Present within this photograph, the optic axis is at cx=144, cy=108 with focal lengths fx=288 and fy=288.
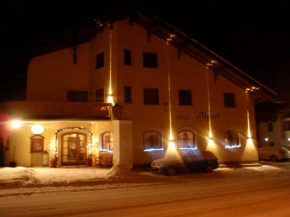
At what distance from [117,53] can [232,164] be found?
480 inches

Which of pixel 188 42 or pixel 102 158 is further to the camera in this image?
pixel 188 42

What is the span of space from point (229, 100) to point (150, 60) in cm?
748

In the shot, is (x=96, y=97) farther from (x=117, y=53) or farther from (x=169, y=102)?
(x=169, y=102)

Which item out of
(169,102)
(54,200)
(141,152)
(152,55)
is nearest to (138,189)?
(54,200)

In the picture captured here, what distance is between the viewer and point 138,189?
40.3 feet

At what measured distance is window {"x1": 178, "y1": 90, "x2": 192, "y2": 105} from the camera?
21.7 m

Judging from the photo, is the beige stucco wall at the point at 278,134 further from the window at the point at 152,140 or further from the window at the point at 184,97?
the window at the point at 152,140

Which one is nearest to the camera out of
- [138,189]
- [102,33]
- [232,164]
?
[138,189]

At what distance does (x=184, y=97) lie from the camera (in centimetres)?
2178

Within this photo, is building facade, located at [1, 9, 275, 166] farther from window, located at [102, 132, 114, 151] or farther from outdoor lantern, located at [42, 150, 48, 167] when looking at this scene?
outdoor lantern, located at [42, 150, 48, 167]

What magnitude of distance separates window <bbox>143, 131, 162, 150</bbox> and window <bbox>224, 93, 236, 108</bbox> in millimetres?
6683

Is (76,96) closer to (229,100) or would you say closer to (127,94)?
(127,94)

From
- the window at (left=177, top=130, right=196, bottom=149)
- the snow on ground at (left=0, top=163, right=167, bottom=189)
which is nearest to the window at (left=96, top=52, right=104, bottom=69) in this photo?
the window at (left=177, top=130, right=196, bottom=149)

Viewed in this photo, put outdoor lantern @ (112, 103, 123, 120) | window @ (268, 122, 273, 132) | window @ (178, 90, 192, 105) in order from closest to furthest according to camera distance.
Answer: outdoor lantern @ (112, 103, 123, 120), window @ (178, 90, 192, 105), window @ (268, 122, 273, 132)
